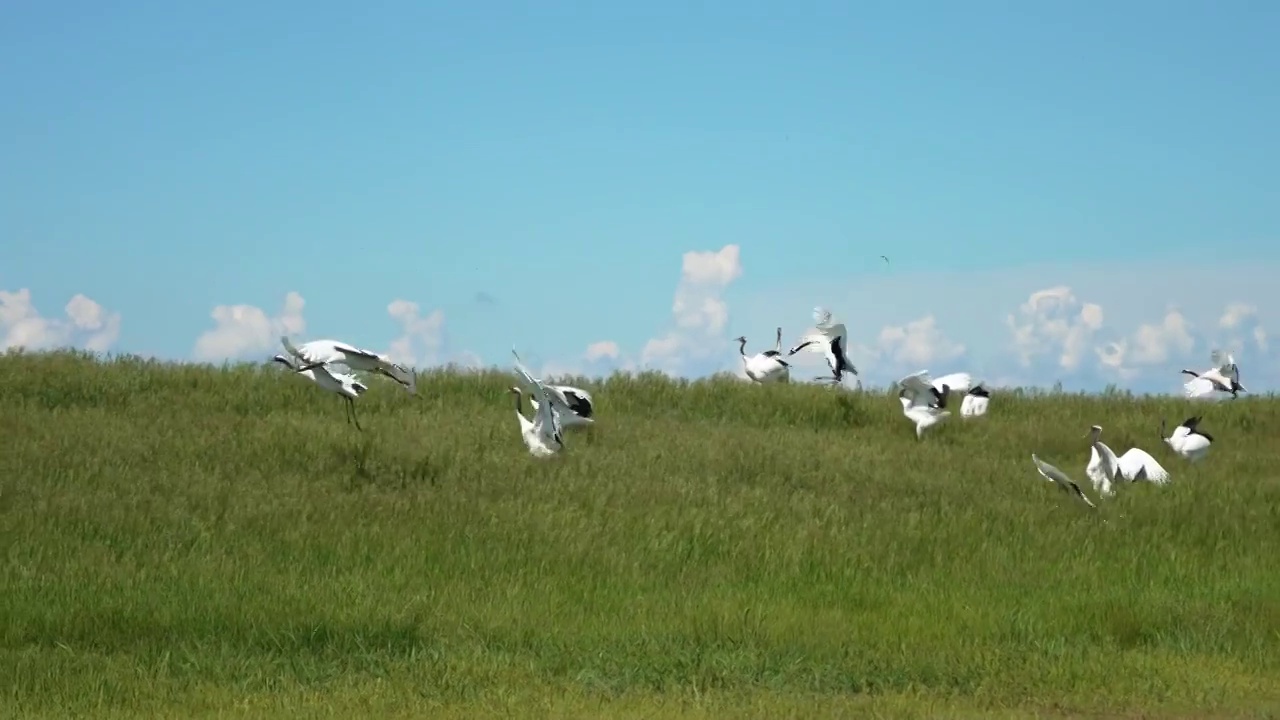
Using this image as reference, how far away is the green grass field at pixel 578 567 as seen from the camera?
324 inches

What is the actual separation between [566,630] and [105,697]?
2904 mm

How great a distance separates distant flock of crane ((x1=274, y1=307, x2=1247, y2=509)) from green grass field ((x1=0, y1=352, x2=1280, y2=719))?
13.6 inches

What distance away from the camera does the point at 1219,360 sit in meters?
23.4

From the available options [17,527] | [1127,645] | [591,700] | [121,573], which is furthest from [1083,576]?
[17,527]

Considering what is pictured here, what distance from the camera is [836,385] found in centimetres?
2084

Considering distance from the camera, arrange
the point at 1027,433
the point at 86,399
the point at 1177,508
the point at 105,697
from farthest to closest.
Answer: the point at 1027,433 < the point at 86,399 < the point at 1177,508 < the point at 105,697

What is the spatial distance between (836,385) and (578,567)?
1030 centimetres

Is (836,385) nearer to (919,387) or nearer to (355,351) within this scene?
(919,387)

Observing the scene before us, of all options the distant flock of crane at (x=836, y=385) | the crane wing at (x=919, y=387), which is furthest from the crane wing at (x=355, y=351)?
the crane wing at (x=919, y=387)

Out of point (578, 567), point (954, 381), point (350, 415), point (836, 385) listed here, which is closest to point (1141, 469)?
point (954, 381)

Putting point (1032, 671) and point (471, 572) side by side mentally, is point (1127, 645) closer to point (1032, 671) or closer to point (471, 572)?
point (1032, 671)

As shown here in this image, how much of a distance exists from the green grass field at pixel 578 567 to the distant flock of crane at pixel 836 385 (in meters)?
0.35

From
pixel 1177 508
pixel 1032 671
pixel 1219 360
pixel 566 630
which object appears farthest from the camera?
pixel 1219 360

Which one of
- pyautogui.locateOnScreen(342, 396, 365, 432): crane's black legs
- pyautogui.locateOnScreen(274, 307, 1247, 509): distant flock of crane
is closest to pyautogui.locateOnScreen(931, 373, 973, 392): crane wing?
pyautogui.locateOnScreen(274, 307, 1247, 509): distant flock of crane
